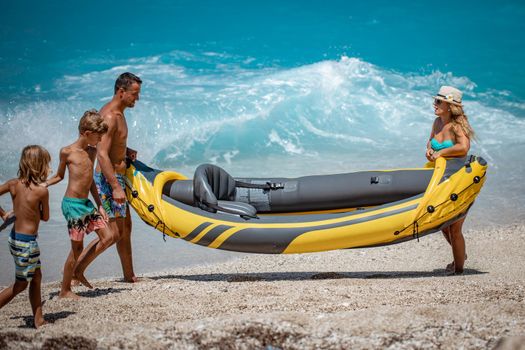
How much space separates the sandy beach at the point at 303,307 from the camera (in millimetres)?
3316

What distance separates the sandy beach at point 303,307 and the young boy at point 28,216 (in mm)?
220

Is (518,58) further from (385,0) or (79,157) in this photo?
(79,157)

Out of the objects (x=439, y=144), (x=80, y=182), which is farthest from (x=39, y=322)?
(x=439, y=144)

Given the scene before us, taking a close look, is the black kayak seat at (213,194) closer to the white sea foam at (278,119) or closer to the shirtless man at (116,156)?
the shirtless man at (116,156)

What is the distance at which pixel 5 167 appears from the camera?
39.3 ft

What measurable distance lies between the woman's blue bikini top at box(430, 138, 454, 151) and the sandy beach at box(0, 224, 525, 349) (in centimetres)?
99

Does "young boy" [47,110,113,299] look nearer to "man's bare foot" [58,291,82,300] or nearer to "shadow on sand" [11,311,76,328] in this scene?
"man's bare foot" [58,291,82,300]

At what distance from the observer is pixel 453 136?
5359 mm

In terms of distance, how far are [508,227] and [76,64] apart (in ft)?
52.6

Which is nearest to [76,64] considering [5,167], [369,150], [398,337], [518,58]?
[5,167]

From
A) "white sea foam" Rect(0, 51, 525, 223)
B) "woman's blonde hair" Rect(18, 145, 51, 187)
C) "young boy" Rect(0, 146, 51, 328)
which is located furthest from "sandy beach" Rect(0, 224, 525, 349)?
"white sea foam" Rect(0, 51, 525, 223)

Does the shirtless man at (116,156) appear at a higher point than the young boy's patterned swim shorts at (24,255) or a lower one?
higher

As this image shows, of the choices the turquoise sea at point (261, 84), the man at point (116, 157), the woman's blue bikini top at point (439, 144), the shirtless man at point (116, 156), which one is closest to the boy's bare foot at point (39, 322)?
the man at point (116, 157)

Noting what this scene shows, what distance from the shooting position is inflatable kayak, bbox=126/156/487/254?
201 inches
